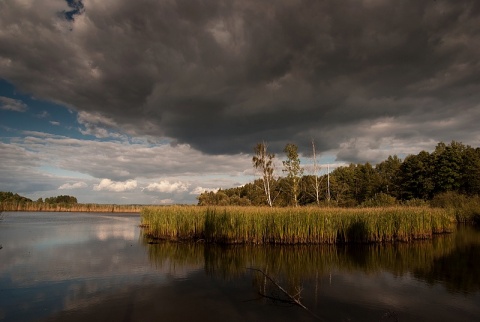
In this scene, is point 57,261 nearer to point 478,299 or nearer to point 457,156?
point 478,299

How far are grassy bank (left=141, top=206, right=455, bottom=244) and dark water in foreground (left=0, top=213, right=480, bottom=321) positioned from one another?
1.12 metres

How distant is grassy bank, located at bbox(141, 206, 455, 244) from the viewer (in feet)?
58.2

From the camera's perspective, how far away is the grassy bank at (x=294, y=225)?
17.7 m

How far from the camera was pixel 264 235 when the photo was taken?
1805cm

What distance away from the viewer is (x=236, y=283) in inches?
408

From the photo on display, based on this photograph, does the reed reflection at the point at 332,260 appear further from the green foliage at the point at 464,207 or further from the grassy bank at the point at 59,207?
the grassy bank at the point at 59,207

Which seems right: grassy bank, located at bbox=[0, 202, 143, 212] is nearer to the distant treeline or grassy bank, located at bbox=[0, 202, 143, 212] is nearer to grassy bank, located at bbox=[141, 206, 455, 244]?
the distant treeline

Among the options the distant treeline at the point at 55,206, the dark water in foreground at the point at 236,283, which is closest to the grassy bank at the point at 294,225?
the dark water in foreground at the point at 236,283

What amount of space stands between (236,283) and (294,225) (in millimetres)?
8048

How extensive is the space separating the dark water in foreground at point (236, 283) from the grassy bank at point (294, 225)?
1.12m

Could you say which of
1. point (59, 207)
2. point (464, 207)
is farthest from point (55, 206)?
point (464, 207)

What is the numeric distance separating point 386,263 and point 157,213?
15016 mm

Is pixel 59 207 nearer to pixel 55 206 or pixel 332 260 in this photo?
pixel 55 206

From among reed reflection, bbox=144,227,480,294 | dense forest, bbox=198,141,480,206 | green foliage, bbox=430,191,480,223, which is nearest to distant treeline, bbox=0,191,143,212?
dense forest, bbox=198,141,480,206
